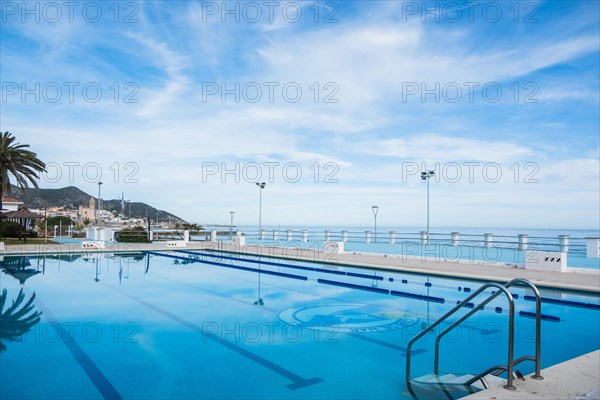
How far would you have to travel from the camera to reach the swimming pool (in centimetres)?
442

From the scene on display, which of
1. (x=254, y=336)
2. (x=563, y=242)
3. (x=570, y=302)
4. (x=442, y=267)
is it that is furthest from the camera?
(x=563, y=242)

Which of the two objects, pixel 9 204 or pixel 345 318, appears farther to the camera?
pixel 9 204

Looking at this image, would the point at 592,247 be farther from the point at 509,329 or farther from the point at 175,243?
the point at 175,243

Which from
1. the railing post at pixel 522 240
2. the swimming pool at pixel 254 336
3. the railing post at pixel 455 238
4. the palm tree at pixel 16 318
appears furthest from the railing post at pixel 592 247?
the palm tree at pixel 16 318

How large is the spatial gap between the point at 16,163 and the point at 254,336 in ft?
81.5

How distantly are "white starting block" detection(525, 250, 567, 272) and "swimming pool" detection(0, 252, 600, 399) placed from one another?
7.82 feet

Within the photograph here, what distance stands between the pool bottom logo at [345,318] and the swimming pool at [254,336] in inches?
0.8

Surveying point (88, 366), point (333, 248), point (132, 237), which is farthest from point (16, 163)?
point (88, 366)

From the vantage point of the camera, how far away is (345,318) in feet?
24.9

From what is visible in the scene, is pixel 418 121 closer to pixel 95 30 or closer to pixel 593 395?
pixel 95 30

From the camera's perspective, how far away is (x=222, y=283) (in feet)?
37.9

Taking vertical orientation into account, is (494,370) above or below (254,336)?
above

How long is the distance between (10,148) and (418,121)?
924 inches

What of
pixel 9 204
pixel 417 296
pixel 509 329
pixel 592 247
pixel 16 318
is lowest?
pixel 16 318
